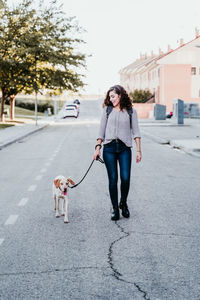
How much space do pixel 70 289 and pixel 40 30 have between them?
127 ft

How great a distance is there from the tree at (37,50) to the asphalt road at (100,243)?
98.5 ft

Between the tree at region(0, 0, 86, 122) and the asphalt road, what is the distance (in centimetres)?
3002

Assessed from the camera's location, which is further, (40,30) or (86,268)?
(40,30)

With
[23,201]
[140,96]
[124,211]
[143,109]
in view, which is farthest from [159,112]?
[124,211]

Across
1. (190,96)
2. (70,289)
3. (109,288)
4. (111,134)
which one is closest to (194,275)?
(109,288)

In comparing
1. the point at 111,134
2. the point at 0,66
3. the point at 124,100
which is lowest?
the point at 111,134

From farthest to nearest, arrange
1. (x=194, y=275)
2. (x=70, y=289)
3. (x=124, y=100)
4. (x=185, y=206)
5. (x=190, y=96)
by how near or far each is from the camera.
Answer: (x=190, y=96) < (x=185, y=206) < (x=124, y=100) < (x=194, y=275) < (x=70, y=289)

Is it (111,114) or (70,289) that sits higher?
(111,114)

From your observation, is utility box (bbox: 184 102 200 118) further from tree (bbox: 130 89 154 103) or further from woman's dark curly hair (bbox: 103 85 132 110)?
woman's dark curly hair (bbox: 103 85 132 110)

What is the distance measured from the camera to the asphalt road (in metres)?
4.38

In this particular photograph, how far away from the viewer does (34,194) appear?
9.62 meters

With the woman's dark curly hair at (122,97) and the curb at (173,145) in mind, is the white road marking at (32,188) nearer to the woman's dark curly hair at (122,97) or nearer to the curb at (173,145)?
the woman's dark curly hair at (122,97)

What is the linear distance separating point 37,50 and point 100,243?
35683 millimetres

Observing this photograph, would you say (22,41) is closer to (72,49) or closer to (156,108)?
(72,49)
